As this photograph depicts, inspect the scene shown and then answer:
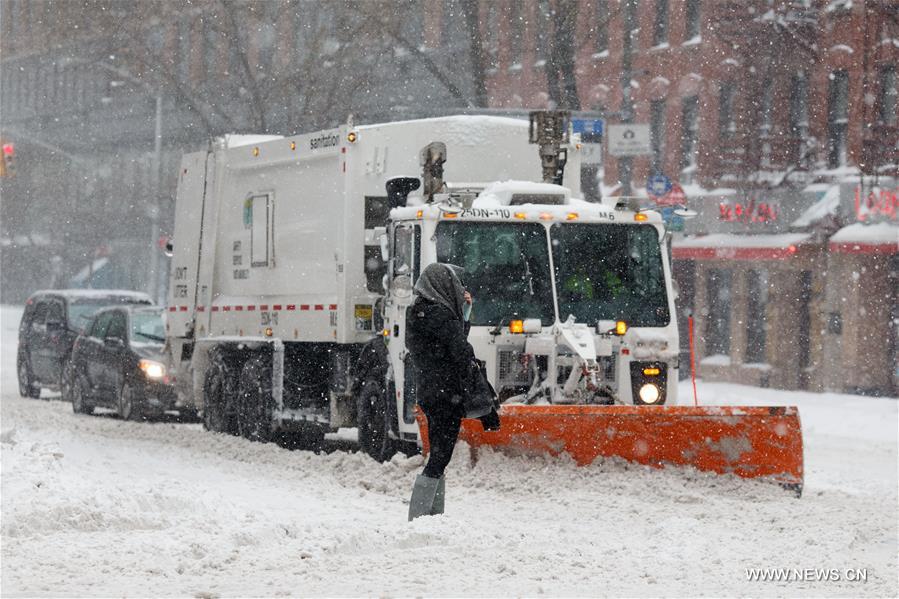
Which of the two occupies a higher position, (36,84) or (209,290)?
(36,84)

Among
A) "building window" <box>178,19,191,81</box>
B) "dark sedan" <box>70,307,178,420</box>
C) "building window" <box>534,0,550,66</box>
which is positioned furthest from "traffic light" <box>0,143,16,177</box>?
"dark sedan" <box>70,307,178,420</box>

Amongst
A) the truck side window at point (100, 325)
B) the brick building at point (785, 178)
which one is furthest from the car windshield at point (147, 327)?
the brick building at point (785, 178)

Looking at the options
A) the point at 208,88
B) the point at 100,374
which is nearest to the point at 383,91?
the point at 208,88

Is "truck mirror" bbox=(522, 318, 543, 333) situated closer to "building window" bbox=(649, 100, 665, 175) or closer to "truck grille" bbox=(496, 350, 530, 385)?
"truck grille" bbox=(496, 350, 530, 385)

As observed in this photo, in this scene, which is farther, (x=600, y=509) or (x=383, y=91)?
(x=383, y=91)

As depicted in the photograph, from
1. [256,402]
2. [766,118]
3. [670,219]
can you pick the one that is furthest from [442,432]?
[766,118]

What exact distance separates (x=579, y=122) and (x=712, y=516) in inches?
634

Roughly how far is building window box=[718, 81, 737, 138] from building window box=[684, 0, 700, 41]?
7.05 feet

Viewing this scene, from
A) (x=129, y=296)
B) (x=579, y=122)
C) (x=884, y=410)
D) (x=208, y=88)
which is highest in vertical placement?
(x=208, y=88)

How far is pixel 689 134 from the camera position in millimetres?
39750

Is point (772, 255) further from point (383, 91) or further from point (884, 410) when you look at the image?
point (383, 91)

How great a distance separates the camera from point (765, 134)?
116 ft

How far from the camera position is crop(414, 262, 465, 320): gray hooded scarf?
10.2m

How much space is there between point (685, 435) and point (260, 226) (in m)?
7.07
